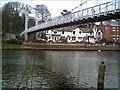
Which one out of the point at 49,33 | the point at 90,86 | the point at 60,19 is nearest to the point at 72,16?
the point at 60,19

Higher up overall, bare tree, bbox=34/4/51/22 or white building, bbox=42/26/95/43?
bare tree, bbox=34/4/51/22

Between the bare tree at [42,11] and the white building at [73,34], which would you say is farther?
the white building at [73,34]

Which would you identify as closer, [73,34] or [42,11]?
[42,11]

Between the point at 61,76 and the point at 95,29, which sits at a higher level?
the point at 95,29

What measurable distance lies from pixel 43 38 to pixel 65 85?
35.2 m

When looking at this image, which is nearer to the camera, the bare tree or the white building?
the bare tree

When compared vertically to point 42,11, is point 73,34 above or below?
below

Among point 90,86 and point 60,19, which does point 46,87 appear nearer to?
point 90,86

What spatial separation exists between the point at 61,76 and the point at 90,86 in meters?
1.73

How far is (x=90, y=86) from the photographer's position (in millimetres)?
10664

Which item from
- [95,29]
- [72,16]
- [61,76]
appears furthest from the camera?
[95,29]

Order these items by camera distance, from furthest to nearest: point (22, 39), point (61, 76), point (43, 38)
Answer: point (43, 38)
point (22, 39)
point (61, 76)

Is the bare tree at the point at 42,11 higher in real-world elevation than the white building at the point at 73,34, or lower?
higher

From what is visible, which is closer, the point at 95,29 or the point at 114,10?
the point at 114,10
